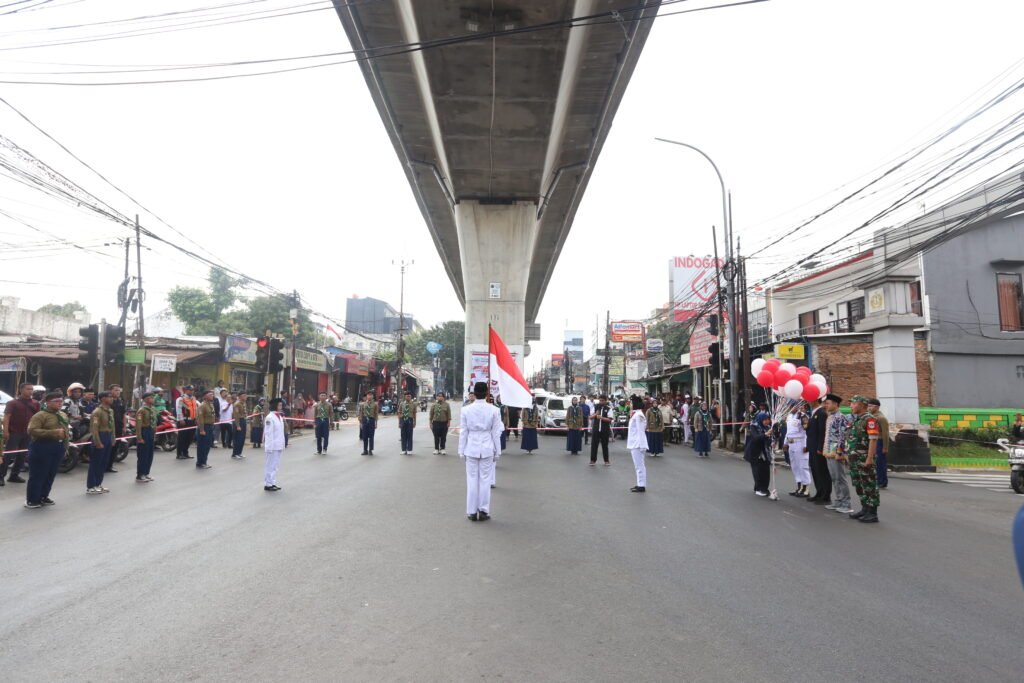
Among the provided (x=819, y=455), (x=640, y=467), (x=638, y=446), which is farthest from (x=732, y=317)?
(x=640, y=467)

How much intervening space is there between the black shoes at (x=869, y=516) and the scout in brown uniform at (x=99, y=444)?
11.1 metres

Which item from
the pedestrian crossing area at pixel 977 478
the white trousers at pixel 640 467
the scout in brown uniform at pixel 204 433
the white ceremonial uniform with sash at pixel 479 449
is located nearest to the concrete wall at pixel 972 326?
the pedestrian crossing area at pixel 977 478

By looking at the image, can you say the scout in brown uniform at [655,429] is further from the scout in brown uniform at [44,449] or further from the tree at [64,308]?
the tree at [64,308]

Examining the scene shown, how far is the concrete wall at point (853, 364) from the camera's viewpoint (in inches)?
901

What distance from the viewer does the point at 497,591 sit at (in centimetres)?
480

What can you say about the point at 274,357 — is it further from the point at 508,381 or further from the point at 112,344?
the point at 508,381

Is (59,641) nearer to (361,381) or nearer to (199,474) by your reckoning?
(199,474)

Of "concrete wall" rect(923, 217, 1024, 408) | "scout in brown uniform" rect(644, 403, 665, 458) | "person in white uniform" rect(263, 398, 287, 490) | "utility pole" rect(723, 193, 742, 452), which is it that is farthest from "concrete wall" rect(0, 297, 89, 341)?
"concrete wall" rect(923, 217, 1024, 408)

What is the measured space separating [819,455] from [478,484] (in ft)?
19.3

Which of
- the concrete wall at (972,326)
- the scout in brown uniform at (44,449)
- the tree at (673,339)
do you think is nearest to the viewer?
the scout in brown uniform at (44,449)

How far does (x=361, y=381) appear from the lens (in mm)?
53094

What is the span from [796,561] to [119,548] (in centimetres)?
664

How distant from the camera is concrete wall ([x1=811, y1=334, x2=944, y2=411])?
901 inches

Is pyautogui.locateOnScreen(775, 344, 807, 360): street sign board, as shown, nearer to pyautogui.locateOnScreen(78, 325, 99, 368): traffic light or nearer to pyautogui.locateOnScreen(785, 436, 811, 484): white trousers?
pyautogui.locateOnScreen(785, 436, 811, 484): white trousers
